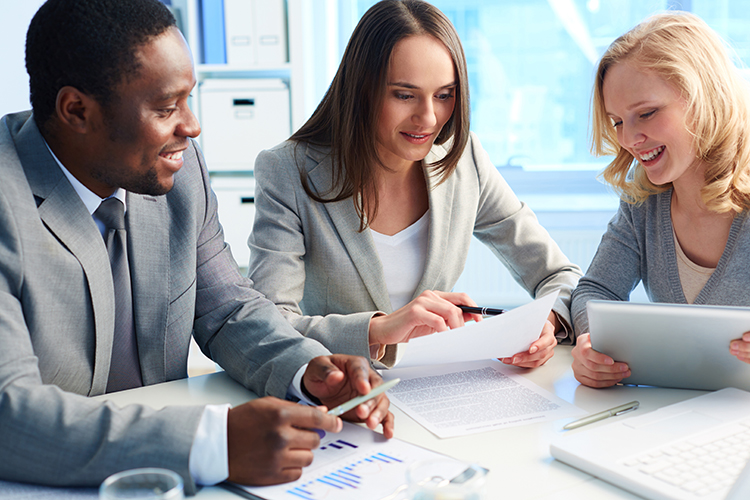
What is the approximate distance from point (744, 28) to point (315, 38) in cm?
238

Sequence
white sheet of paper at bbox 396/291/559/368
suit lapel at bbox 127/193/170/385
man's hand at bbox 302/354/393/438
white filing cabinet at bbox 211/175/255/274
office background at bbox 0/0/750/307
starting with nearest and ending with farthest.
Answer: man's hand at bbox 302/354/393/438
white sheet of paper at bbox 396/291/559/368
suit lapel at bbox 127/193/170/385
white filing cabinet at bbox 211/175/255/274
office background at bbox 0/0/750/307

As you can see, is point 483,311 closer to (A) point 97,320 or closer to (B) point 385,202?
(B) point 385,202

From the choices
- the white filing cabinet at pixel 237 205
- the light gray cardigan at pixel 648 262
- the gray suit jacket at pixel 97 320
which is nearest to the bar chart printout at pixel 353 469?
the gray suit jacket at pixel 97 320

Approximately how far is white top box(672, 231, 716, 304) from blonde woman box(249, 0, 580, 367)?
0.82 feet

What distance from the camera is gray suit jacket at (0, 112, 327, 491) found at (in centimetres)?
74

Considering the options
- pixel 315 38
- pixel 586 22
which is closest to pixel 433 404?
pixel 315 38

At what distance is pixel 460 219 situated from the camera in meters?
1.63

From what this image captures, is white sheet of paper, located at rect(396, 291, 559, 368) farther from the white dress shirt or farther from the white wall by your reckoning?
the white wall

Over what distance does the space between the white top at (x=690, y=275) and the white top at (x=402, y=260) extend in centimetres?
59

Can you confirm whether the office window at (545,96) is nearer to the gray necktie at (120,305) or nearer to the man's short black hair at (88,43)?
the gray necktie at (120,305)

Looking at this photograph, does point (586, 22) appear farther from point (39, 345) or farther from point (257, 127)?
point (39, 345)

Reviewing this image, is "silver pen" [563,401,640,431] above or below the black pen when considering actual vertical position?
below

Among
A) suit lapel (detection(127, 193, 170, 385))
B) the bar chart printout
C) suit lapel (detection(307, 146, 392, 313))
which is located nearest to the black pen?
suit lapel (detection(307, 146, 392, 313))

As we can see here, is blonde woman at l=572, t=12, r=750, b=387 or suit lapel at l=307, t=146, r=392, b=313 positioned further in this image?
suit lapel at l=307, t=146, r=392, b=313
